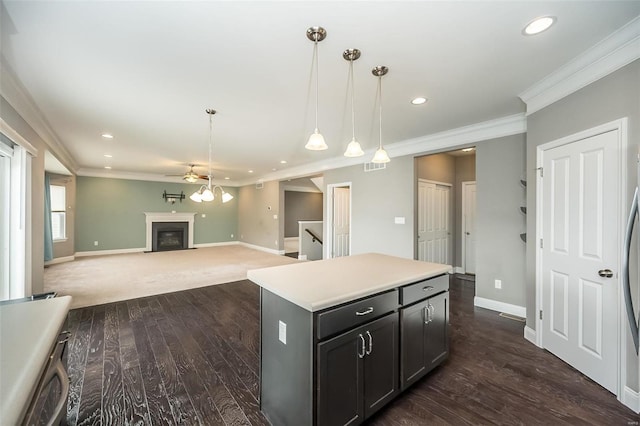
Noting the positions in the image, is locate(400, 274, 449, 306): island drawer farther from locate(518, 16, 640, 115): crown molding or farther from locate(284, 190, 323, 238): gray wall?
locate(284, 190, 323, 238): gray wall

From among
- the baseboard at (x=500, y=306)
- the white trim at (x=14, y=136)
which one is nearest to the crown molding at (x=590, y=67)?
the baseboard at (x=500, y=306)

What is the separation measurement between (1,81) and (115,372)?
2.93 m

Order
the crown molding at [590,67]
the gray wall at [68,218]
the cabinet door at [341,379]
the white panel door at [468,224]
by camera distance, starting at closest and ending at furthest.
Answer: the cabinet door at [341,379] < the crown molding at [590,67] < the white panel door at [468,224] < the gray wall at [68,218]

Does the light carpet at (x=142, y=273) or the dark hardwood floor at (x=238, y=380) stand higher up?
the light carpet at (x=142, y=273)

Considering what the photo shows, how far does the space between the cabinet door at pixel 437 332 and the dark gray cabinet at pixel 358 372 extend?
465 millimetres

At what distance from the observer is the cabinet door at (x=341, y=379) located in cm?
146

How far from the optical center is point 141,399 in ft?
6.48

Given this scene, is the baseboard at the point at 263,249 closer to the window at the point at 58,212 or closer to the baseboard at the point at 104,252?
the baseboard at the point at 104,252

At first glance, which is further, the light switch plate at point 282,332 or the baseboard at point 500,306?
the baseboard at point 500,306

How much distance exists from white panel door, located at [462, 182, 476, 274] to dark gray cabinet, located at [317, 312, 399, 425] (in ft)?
15.4

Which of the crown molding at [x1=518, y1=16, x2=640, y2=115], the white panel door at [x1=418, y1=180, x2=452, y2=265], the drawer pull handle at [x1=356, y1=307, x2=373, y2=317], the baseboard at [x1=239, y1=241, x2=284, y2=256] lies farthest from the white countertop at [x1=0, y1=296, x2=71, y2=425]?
the baseboard at [x1=239, y1=241, x2=284, y2=256]

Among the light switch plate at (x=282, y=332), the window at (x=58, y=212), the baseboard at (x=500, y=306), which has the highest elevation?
the window at (x=58, y=212)

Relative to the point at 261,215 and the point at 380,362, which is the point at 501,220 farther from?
the point at 261,215

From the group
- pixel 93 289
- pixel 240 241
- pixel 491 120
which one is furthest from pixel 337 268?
pixel 240 241
